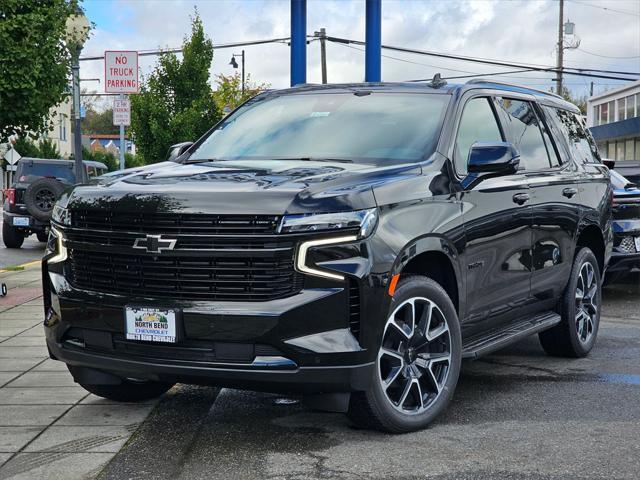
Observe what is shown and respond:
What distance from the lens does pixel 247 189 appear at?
4312mm

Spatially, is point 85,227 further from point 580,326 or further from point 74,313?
point 580,326

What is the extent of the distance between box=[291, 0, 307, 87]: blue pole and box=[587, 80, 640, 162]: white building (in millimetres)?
37618

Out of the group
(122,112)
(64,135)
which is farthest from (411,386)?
(64,135)

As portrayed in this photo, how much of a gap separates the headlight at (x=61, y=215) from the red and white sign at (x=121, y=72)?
8687 millimetres

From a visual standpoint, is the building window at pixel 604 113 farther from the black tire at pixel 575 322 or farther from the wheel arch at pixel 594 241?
the black tire at pixel 575 322

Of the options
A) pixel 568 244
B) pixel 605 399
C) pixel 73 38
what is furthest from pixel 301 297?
pixel 73 38

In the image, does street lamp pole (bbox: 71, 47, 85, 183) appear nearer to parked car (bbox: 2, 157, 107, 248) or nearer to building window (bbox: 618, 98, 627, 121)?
parked car (bbox: 2, 157, 107, 248)

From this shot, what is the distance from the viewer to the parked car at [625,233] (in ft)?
31.6

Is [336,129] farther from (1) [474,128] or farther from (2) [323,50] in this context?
(2) [323,50]

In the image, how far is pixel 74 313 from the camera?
4.63 m

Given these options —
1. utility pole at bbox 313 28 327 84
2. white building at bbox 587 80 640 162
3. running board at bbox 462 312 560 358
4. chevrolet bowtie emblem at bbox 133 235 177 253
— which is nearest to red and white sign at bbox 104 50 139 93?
running board at bbox 462 312 560 358

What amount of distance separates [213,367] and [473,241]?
177cm

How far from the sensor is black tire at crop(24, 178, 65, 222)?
15.9 m

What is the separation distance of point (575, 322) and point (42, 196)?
39.4 ft
